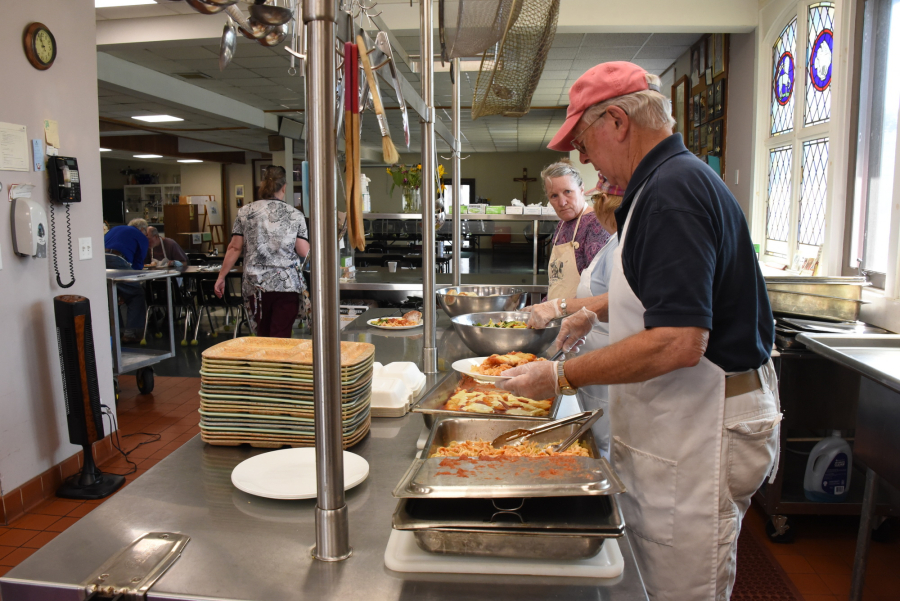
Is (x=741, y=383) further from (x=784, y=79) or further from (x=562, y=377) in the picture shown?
(x=784, y=79)

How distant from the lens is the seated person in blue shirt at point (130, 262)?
7.08m

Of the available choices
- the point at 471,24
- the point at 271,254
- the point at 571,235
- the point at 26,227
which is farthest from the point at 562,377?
the point at 271,254

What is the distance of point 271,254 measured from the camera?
459 centimetres

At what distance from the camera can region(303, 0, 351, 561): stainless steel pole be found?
841 millimetres

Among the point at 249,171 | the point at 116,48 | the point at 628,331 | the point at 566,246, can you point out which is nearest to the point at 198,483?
the point at 628,331

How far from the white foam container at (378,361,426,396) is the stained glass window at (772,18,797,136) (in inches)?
166

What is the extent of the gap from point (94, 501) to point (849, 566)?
3.72m

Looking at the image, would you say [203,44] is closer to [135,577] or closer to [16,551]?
[16,551]

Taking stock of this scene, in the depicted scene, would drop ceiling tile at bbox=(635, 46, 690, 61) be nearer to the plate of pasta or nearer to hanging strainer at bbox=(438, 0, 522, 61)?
hanging strainer at bbox=(438, 0, 522, 61)

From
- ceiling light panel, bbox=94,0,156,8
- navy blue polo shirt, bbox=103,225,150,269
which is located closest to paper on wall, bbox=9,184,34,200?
ceiling light panel, bbox=94,0,156,8

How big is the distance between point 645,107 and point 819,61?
3936 mm

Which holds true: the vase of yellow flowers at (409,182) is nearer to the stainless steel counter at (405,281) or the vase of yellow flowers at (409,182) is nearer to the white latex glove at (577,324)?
the stainless steel counter at (405,281)

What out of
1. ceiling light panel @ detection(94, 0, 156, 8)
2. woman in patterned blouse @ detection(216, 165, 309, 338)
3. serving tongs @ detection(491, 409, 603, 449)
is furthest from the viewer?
ceiling light panel @ detection(94, 0, 156, 8)

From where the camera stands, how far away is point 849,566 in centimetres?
273
